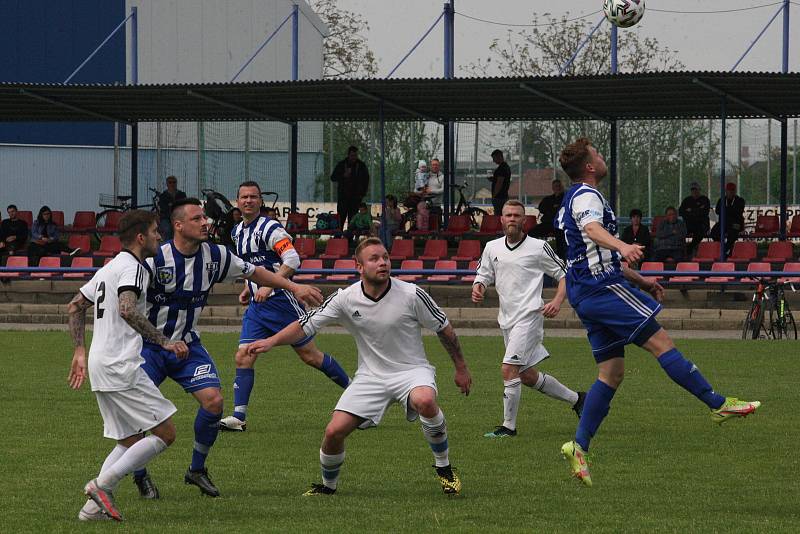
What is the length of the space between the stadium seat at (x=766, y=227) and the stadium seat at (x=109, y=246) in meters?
13.9

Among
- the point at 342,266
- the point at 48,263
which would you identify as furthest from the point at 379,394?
the point at 48,263

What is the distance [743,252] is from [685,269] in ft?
7.63

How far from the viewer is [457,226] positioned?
30.7 metres

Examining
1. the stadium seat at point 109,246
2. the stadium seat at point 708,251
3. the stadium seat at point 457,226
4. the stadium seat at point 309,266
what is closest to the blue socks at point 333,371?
the stadium seat at point 309,266

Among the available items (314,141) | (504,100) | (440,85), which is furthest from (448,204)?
(314,141)

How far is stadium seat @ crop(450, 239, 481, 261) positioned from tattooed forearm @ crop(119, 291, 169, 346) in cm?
2052

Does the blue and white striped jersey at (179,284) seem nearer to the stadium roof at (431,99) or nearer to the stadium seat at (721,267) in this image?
the stadium roof at (431,99)

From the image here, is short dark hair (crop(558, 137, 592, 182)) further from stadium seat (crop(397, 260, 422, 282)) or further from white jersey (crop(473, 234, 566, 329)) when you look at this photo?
stadium seat (crop(397, 260, 422, 282))

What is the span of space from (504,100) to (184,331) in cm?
2016

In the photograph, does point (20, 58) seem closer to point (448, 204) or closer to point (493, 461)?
point (448, 204)

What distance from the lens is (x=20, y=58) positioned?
153ft

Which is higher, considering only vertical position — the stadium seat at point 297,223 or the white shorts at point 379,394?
the stadium seat at point 297,223

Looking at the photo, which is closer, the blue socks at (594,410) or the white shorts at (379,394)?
the white shorts at (379,394)

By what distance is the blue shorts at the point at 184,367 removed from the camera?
823 centimetres
